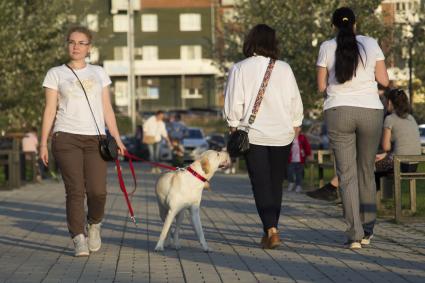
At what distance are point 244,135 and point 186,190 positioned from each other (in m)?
0.75

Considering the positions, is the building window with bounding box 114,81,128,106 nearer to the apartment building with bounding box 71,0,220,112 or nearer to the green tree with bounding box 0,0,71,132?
the apartment building with bounding box 71,0,220,112

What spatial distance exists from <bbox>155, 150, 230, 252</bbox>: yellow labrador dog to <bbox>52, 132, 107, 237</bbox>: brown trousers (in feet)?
2.04

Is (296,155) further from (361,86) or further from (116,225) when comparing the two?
(361,86)

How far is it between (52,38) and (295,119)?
1075 inches

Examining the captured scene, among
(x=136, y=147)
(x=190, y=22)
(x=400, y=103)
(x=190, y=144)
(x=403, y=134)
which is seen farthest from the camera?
(x=190, y=22)

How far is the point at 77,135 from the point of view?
38.2ft

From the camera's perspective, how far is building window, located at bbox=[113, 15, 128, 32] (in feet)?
345

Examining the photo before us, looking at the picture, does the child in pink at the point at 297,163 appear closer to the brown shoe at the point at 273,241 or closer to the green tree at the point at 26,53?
A: the brown shoe at the point at 273,241

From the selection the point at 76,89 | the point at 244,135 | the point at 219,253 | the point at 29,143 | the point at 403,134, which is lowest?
the point at 219,253

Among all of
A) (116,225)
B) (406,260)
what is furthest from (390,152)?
(406,260)

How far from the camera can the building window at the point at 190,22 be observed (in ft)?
342

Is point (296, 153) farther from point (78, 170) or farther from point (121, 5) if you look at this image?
point (121, 5)

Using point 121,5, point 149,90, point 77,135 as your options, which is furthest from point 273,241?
point 149,90

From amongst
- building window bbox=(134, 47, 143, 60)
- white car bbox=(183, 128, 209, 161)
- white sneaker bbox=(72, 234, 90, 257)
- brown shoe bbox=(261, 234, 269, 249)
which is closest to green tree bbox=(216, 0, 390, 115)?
white car bbox=(183, 128, 209, 161)
